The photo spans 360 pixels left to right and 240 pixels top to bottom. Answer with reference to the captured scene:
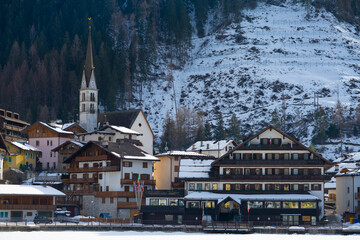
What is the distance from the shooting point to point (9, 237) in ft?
240

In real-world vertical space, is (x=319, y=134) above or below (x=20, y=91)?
below

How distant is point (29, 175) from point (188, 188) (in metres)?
27.9

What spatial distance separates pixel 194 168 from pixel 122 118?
112 feet

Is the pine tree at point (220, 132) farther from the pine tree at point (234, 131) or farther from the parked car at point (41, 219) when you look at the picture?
the parked car at point (41, 219)

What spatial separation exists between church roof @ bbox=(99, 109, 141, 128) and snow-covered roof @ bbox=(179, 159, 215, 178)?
28.5 m

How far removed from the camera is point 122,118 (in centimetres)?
13075

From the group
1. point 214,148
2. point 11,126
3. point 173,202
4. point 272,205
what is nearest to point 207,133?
point 214,148

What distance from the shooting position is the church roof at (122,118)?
422ft

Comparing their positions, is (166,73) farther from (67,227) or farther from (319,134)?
(67,227)

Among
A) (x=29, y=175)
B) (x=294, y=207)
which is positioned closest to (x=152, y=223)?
(x=294, y=207)

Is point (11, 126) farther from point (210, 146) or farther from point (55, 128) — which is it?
point (210, 146)

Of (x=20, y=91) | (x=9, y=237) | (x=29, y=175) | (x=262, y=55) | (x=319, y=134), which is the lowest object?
(x=9, y=237)

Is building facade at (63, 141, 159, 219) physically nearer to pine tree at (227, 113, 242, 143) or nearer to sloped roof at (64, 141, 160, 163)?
sloped roof at (64, 141, 160, 163)

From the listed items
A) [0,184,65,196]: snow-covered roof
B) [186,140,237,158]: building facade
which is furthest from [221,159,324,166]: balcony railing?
[186,140,237,158]: building facade
